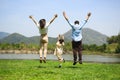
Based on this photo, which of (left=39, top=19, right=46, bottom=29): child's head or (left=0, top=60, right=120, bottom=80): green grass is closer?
(left=0, top=60, right=120, bottom=80): green grass

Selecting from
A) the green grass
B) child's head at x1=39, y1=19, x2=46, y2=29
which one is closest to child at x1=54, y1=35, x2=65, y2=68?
the green grass

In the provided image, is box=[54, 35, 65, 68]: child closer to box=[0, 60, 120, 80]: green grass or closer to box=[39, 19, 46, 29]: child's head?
box=[0, 60, 120, 80]: green grass

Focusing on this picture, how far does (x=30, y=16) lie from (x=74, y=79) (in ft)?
26.1

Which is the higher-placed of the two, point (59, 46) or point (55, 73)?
point (59, 46)

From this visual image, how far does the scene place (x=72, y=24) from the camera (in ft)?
70.2

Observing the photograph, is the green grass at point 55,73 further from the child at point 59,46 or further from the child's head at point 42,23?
the child's head at point 42,23

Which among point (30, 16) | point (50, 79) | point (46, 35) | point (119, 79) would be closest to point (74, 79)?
point (50, 79)

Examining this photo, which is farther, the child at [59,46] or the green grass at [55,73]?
the child at [59,46]

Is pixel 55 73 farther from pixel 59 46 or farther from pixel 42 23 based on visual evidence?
pixel 59 46

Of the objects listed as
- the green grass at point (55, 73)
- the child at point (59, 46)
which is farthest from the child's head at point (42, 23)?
the child at point (59, 46)

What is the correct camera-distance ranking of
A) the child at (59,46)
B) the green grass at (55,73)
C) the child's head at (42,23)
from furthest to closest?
the child at (59,46), the child's head at (42,23), the green grass at (55,73)

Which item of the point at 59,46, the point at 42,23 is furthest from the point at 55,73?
the point at 59,46

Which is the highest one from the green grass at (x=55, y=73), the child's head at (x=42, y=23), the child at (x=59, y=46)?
the child's head at (x=42, y=23)

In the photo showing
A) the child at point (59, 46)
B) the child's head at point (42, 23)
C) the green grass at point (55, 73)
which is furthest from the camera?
the child at point (59, 46)
